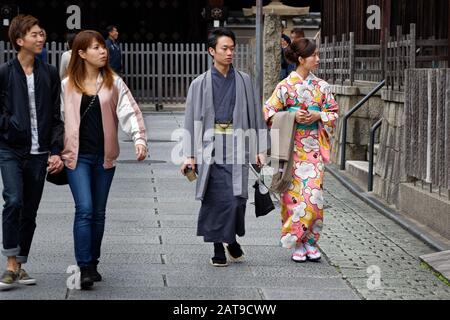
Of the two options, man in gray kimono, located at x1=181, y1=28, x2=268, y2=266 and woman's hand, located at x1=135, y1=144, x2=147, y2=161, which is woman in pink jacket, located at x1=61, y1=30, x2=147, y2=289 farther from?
man in gray kimono, located at x1=181, y1=28, x2=268, y2=266

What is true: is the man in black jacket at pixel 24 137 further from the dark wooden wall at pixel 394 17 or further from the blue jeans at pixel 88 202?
the dark wooden wall at pixel 394 17

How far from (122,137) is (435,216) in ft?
34.7

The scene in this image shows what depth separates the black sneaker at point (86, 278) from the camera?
7289 mm

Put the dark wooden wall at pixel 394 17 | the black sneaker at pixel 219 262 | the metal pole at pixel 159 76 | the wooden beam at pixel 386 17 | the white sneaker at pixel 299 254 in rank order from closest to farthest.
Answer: the black sneaker at pixel 219 262 < the white sneaker at pixel 299 254 < the dark wooden wall at pixel 394 17 < the wooden beam at pixel 386 17 < the metal pole at pixel 159 76

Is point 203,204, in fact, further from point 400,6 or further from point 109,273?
point 400,6

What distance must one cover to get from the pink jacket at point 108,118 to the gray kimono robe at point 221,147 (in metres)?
0.80

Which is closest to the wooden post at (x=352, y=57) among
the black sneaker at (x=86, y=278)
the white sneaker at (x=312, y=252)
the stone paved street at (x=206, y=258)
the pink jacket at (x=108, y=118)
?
the stone paved street at (x=206, y=258)

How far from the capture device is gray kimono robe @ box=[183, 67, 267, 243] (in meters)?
8.30

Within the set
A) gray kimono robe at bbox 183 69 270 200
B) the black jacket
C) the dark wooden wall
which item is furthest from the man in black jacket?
the dark wooden wall

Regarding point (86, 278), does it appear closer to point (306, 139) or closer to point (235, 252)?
point (235, 252)

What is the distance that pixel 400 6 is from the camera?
14.9 m

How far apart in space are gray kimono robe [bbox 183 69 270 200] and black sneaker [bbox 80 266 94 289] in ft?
4.16

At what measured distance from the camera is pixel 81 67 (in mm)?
7613

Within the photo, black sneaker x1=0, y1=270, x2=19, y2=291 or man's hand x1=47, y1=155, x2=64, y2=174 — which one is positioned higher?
man's hand x1=47, y1=155, x2=64, y2=174
